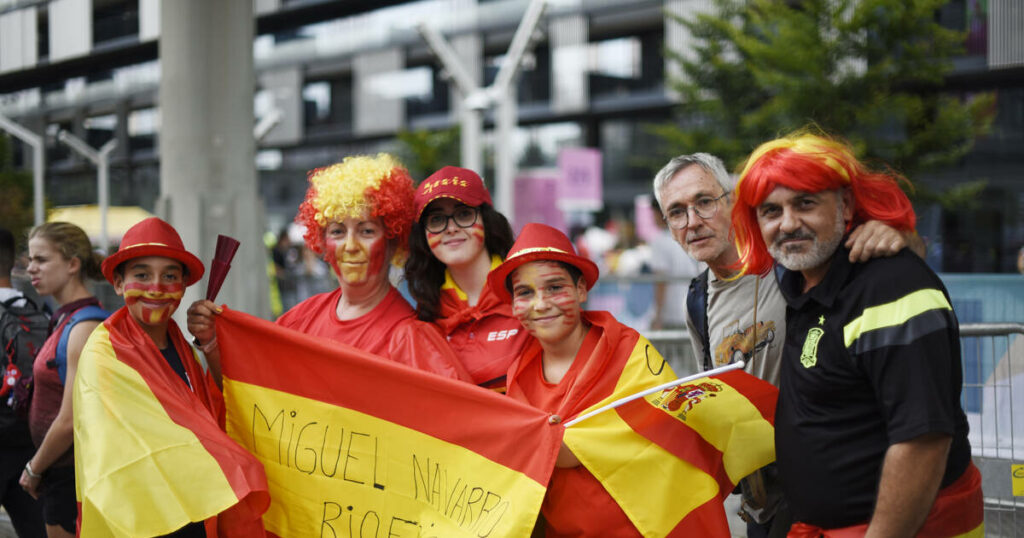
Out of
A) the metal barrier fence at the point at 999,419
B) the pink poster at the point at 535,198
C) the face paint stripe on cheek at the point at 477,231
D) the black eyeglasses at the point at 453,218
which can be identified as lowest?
the metal barrier fence at the point at 999,419

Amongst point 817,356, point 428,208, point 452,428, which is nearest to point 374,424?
point 452,428

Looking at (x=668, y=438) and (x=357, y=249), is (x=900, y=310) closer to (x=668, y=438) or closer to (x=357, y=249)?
(x=668, y=438)

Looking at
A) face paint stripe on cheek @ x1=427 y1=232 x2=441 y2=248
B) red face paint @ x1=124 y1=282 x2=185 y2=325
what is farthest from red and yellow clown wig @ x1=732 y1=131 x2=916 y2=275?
red face paint @ x1=124 y1=282 x2=185 y2=325

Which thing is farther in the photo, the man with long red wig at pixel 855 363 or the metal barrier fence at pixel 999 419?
the metal barrier fence at pixel 999 419

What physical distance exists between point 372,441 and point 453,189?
1.09 meters

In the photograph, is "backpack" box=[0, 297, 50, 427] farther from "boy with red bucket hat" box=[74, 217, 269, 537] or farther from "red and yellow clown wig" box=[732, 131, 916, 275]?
"red and yellow clown wig" box=[732, 131, 916, 275]

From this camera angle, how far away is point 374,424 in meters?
3.66

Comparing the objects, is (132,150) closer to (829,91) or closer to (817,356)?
(829,91)

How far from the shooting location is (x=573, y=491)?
3.29 m

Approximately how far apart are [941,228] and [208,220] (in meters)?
16.1

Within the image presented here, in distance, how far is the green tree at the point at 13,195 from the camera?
20375 mm

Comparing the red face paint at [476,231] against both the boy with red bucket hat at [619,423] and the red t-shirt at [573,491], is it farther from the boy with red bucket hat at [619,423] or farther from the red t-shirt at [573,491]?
the red t-shirt at [573,491]

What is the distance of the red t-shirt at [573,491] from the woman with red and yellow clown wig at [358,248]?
717 mm

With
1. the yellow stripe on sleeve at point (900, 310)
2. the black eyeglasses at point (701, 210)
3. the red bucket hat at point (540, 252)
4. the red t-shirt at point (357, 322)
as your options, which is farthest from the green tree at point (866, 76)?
the yellow stripe on sleeve at point (900, 310)
